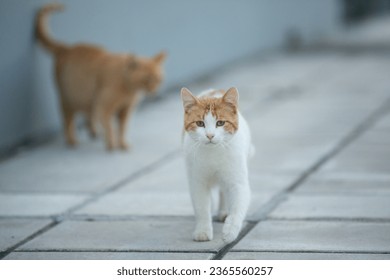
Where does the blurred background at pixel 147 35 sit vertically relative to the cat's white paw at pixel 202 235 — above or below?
above

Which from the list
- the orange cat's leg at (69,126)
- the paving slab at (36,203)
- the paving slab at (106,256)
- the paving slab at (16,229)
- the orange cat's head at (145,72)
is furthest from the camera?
the orange cat's leg at (69,126)

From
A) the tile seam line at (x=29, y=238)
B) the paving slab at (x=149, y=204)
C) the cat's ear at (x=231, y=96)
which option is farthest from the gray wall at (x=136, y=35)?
the cat's ear at (x=231, y=96)

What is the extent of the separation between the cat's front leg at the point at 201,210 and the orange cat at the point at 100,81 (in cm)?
314

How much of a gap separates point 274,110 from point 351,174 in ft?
11.9

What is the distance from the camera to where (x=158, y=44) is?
12.5 metres

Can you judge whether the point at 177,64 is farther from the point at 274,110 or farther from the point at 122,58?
the point at 122,58

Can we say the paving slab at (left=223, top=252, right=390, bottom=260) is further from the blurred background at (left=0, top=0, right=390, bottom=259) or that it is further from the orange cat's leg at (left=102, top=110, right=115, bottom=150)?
the orange cat's leg at (left=102, top=110, right=115, bottom=150)

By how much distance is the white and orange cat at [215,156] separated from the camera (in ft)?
17.5

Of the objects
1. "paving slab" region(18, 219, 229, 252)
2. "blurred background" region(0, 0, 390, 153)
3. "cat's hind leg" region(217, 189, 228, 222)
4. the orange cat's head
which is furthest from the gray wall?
"cat's hind leg" region(217, 189, 228, 222)

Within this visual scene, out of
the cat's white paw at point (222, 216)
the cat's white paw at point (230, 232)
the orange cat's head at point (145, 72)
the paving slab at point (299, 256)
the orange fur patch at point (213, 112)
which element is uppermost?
the orange cat's head at point (145, 72)

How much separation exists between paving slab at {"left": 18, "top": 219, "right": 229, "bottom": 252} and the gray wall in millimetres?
3009

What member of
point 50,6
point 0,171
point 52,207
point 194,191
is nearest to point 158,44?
point 50,6

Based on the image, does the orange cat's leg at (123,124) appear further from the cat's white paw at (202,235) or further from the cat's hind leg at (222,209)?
the cat's white paw at (202,235)

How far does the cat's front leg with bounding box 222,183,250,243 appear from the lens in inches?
212
